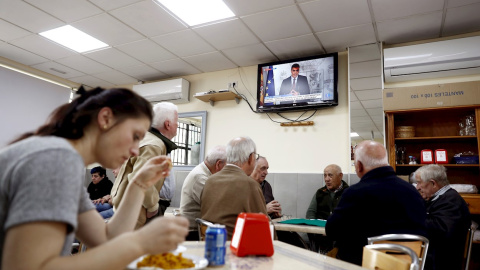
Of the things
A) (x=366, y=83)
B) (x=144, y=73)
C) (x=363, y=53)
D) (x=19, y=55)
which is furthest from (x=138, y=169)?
(x=19, y=55)

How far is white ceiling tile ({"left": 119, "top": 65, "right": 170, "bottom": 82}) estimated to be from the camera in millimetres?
5427

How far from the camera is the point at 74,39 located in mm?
4449

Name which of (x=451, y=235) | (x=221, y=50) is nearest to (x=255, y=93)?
(x=221, y=50)

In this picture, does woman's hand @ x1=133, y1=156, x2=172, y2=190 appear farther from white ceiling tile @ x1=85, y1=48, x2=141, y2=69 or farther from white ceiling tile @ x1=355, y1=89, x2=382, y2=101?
white ceiling tile @ x1=85, y1=48, x2=141, y2=69

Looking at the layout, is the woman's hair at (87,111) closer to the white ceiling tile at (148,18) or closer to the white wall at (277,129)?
the white ceiling tile at (148,18)

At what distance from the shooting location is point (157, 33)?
4.17 metres

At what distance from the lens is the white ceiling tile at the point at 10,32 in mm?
4098

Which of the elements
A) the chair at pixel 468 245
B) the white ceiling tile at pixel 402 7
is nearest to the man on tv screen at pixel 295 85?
the white ceiling tile at pixel 402 7

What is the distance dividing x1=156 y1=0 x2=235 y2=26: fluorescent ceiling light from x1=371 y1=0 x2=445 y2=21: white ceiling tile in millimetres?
1610

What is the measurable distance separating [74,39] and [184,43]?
154 cm

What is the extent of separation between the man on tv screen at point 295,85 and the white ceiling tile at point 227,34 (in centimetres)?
77

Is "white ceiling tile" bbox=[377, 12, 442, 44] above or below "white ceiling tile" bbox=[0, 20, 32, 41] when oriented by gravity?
above

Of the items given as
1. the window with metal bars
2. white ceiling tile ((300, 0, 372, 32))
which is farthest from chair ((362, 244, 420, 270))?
the window with metal bars

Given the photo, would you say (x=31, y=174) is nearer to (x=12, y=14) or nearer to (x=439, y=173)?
(x=439, y=173)
